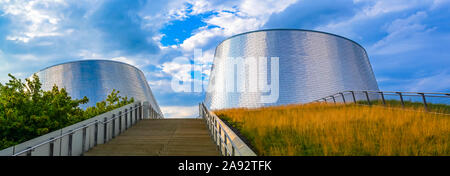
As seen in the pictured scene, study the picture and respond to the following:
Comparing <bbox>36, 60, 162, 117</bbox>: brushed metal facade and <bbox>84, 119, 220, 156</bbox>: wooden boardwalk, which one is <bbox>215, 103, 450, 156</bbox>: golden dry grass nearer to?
<bbox>84, 119, 220, 156</bbox>: wooden boardwalk

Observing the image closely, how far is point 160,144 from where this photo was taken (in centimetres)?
694

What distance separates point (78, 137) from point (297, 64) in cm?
1865

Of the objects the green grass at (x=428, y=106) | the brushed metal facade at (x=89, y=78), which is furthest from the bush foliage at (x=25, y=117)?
the brushed metal facade at (x=89, y=78)

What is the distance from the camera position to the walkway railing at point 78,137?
15.3 ft

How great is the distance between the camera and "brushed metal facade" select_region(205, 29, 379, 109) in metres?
22.0

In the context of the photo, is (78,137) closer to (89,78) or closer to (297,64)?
(297,64)

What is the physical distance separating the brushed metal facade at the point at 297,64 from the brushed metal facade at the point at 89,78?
9.24 m

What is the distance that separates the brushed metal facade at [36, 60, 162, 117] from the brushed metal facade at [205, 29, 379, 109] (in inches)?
364

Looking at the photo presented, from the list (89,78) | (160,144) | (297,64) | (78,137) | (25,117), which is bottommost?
(160,144)

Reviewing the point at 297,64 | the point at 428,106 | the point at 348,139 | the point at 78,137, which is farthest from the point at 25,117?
the point at 297,64

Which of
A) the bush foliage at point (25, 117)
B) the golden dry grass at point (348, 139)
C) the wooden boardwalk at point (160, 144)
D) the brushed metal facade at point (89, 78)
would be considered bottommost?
the wooden boardwalk at point (160, 144)

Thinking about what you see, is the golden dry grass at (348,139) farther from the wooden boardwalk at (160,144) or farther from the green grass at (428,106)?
the green grass at (428,106)

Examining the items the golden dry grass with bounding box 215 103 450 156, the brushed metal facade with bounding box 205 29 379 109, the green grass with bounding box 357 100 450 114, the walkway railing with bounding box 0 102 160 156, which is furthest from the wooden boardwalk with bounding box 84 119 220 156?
the brushed metal facade with bounding box 205 29 379 109
